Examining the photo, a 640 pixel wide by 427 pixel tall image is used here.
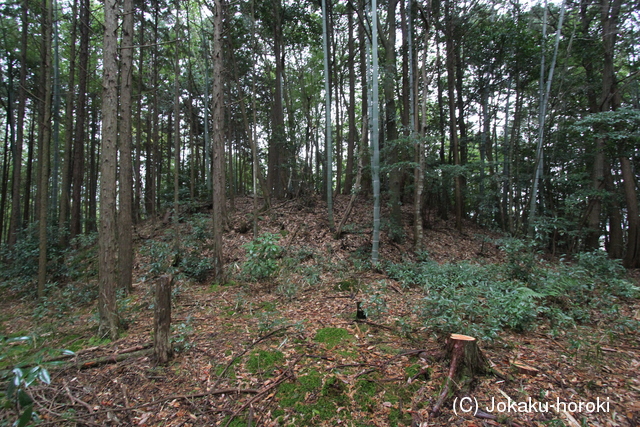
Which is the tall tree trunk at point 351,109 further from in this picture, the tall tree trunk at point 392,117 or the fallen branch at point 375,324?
the fallen branch at point 375,324

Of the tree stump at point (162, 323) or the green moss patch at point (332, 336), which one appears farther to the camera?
the green moss patch at point (332, 336)

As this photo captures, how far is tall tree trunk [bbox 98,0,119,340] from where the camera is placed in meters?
3.92

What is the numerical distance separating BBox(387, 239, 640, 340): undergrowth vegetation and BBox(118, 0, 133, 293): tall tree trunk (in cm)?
599

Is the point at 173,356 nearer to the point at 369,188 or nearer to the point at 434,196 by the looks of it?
the point at 369,188

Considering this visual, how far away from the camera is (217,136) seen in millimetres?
6246

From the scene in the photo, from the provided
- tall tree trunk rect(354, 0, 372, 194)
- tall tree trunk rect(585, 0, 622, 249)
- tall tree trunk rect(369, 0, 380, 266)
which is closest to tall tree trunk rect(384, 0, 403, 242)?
tall tree trunk rect(354, 0, 372, 194)

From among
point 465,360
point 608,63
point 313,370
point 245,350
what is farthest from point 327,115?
point 608,63

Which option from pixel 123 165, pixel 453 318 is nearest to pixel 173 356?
pixel 453 318

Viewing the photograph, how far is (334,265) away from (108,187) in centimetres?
501

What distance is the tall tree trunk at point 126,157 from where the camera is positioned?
507 centimetres

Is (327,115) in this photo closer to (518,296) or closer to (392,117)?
(392,117)

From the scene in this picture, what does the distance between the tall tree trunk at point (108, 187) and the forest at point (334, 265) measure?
1.0 inches

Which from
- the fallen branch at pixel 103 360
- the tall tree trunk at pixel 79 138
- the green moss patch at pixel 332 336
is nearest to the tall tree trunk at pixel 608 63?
the green moss patch at pixel 332 336

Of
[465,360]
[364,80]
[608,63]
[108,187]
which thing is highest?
[364,80]
